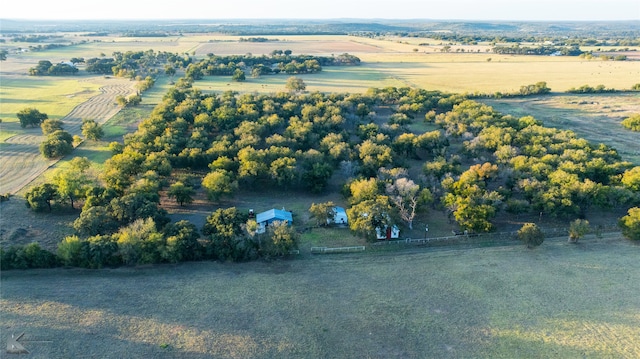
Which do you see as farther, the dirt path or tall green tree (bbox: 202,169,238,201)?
the dirt path

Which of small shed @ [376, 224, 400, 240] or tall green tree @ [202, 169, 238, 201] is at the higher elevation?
tall green tree @ [202, 169, 238, 201]

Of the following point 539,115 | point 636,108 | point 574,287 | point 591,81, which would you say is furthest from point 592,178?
point 591,81

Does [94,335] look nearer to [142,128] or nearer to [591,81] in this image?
[142,128]

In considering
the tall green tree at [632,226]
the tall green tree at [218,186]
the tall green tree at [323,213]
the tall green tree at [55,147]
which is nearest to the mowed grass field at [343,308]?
the tall green tree at [632,226]

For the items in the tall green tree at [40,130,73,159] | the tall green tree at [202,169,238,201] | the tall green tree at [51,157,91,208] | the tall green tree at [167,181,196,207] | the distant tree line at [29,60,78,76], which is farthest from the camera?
the distant tree line at [29,60,78,76]

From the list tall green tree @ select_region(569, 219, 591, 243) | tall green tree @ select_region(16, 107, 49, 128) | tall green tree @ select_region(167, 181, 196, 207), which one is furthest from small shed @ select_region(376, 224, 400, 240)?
tall green tree @ select_region(16, 107, 49, 128)

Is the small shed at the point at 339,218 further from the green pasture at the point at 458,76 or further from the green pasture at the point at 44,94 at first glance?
the green pasture at the point at 458,76

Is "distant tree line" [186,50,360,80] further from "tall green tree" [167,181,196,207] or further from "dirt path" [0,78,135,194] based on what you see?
"tall green tree" [167,181,196,207]
